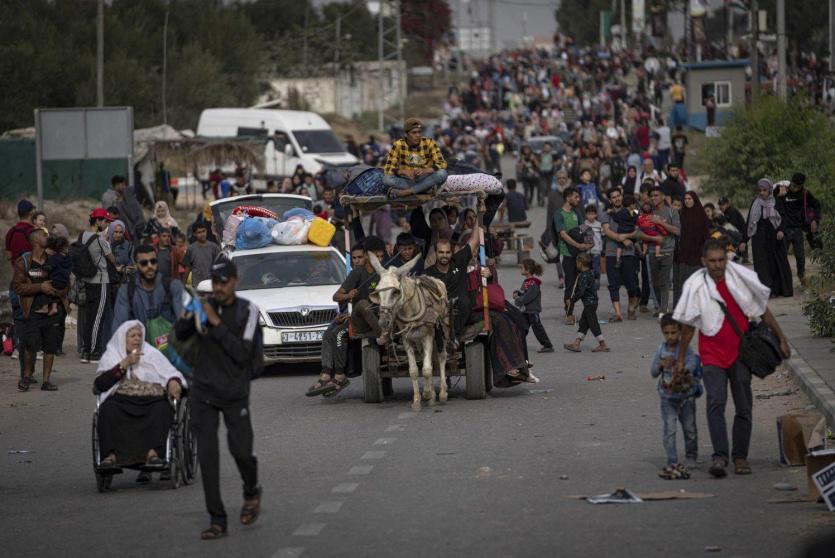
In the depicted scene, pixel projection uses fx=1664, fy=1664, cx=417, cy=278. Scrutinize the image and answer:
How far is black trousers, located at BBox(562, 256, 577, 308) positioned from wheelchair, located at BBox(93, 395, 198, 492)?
1191 cm

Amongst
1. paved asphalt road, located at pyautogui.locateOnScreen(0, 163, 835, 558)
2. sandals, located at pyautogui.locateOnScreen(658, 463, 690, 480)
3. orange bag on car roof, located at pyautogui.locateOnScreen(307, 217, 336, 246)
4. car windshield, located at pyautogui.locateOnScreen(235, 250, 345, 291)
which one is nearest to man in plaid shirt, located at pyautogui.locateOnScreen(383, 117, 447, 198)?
paved asphalt road, located at pyautogui.locateOnScreen(0, 163, 835, 558)

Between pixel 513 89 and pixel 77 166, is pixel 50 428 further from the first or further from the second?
pixel 513 89

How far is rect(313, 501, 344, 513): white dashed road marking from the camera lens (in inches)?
434

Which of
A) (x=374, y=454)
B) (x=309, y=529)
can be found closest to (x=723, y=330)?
(x=374, y=454)

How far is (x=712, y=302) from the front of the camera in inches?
477

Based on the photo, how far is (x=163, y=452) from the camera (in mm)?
12242

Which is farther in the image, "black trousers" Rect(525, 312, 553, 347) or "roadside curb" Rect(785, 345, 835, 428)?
"black trousers" Rect(525, 312, 553, 347)

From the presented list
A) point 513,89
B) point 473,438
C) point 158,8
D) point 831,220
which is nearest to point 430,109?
point 513,89

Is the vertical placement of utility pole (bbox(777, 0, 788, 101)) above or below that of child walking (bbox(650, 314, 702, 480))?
above

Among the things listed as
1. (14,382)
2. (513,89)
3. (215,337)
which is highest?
(513,89)

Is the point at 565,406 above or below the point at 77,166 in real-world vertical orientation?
below

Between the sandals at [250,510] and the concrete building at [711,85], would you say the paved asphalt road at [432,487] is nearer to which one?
the sandals at [250,510]

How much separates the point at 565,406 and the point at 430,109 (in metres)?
93.9

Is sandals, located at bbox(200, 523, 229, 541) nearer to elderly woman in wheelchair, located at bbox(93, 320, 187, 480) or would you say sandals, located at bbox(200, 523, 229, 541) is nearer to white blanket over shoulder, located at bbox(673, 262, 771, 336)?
elderly woman in wheelchair, located at bbox(93, 320, 187, 480)
